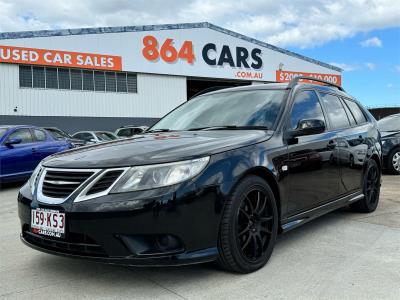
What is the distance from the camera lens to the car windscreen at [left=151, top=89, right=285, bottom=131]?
415cm

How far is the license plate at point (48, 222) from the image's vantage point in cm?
306

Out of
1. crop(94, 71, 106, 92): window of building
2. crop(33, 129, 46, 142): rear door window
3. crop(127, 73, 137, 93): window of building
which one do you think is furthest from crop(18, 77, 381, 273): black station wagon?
crop(127, 73, 137, 93): window of building

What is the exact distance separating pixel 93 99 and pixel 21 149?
2072 centimetres

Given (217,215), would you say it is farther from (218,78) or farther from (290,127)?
(218,78)

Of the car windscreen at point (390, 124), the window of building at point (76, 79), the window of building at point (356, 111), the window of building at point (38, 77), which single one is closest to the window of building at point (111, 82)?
the window of building at point (76, 79)

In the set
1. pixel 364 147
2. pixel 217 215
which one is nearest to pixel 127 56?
pixel 364 147

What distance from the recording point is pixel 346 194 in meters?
5.02

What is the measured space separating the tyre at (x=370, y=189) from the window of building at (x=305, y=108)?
138 cm

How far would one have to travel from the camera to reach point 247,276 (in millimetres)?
3391

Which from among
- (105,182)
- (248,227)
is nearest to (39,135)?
(105,182)

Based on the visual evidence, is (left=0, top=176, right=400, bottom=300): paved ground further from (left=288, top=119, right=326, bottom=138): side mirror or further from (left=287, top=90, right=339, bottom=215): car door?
(left=288, top=119, right=326, bottom=138): side mirror

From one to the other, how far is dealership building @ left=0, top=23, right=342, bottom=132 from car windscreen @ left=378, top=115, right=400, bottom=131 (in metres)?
21.9

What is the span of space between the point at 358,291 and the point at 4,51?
2695cm

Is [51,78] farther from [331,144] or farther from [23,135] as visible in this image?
[331,144]
